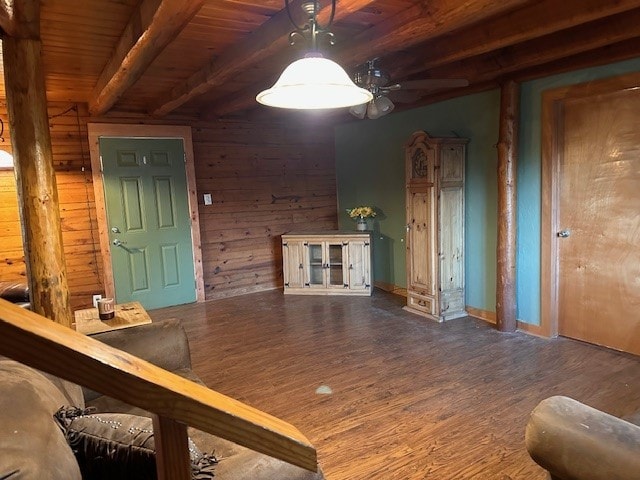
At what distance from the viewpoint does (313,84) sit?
1.67 m

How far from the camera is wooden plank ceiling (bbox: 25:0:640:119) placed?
7.78 ft

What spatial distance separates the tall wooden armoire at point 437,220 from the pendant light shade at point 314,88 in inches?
99.0

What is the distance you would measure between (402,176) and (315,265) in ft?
4.95

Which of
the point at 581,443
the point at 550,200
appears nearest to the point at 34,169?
the point at 581,443

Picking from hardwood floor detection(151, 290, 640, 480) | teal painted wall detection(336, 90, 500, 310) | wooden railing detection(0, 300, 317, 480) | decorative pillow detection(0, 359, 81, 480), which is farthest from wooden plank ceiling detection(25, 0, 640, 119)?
hardwood floor detection(151, 290, 640, 480)

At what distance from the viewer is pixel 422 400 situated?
9.45 ft

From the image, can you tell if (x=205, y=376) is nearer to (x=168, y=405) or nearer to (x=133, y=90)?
(x=133, y=90)

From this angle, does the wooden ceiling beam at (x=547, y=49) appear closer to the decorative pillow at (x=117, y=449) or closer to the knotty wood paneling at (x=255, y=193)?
the knotty wood paneling at (x=255, y=193)

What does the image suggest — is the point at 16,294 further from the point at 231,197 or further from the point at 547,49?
the point at 547,49

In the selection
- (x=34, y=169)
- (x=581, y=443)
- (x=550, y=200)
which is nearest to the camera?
(x=581, y=443)

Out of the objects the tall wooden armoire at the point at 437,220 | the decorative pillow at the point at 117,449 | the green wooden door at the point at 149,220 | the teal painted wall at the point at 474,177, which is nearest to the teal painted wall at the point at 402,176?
the teal painted wall at the point at 474,177

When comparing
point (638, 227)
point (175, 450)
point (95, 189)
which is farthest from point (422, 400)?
point (95, 189)

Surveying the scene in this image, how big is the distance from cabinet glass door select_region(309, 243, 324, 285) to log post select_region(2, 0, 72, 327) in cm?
326

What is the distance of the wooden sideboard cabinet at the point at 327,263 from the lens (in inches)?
215
